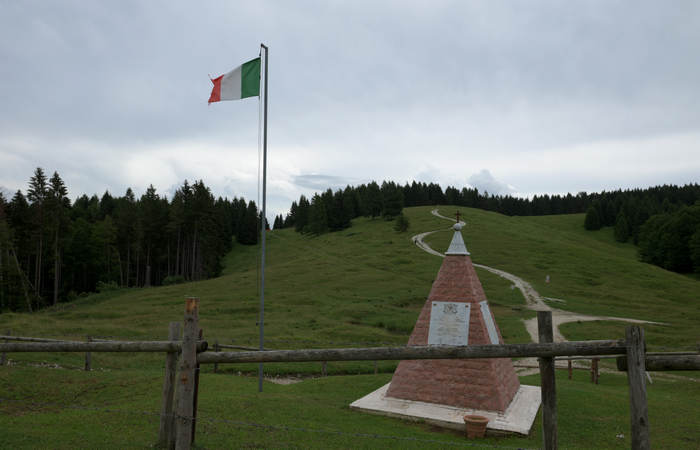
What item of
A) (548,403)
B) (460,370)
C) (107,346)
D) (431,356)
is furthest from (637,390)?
(107,346)

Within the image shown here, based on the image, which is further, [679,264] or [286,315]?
[679,264]

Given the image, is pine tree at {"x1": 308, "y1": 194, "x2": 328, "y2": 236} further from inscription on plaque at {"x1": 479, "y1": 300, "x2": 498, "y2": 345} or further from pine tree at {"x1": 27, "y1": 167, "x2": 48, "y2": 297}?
inscription on plaque at {"x1": 479, "y1": 300, "x2": 498, "y2": 345}

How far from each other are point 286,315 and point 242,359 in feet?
96.1

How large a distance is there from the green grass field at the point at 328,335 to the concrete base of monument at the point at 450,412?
12.8 inches

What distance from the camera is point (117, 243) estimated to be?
59.5 meters

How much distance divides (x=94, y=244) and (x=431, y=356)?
62824 millimetres

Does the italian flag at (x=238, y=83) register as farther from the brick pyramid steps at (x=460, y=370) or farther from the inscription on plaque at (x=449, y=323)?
the inscription on plaque at (x=449, y=323)

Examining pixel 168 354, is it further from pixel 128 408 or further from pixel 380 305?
pixel 380 305

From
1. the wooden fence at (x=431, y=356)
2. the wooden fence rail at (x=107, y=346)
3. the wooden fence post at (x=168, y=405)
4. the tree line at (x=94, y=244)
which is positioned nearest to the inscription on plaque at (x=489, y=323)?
the wooden fence at (x=431, y=356)

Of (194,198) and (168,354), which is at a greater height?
(194,198)

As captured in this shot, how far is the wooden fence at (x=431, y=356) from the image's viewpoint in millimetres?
4684

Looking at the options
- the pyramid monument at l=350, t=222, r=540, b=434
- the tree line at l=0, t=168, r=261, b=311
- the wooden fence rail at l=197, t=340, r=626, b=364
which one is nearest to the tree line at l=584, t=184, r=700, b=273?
the tree line at l=0, t=168, r=261, b=311

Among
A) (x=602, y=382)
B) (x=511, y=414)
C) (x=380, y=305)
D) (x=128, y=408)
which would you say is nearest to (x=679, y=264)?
(x=380, y=305)

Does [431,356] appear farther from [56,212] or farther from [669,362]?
[56,212]
